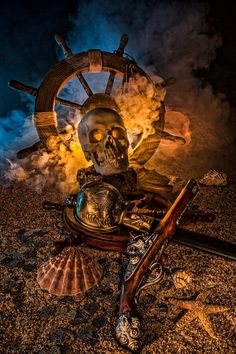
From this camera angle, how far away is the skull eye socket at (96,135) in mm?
3152

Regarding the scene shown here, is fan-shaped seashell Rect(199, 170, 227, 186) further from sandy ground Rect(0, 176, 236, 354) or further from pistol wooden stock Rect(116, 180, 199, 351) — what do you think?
pistol wooden stock Rect(116, 180, 199, 351)

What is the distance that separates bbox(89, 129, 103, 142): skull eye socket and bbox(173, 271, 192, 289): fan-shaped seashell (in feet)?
4.62

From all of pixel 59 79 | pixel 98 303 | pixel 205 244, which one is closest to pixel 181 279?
pixel 205 244

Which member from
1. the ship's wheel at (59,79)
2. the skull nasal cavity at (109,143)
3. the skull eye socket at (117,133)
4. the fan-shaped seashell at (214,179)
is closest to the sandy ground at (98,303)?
the fan-shaped seashell at (214,179)

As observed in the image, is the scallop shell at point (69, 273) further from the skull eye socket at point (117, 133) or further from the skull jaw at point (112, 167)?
the skull eye socket at point (117, 133)

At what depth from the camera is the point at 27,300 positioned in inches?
93.3

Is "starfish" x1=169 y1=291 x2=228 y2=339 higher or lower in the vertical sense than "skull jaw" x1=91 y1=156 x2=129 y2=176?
lower

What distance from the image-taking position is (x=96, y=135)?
3.18m

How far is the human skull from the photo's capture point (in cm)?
311

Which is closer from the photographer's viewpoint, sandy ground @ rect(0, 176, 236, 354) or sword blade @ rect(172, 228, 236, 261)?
sandy ground @ rect(0, 176, 236, 354)

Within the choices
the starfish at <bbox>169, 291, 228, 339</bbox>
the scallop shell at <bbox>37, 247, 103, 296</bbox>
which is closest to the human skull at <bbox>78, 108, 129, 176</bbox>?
the scallop shell at <bbox>37, 247, 103, 296</bbox>

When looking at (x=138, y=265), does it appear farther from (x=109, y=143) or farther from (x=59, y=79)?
(x=59, y=79)

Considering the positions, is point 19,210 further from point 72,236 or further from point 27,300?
point 27,300

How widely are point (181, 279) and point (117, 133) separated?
56.7 inches
